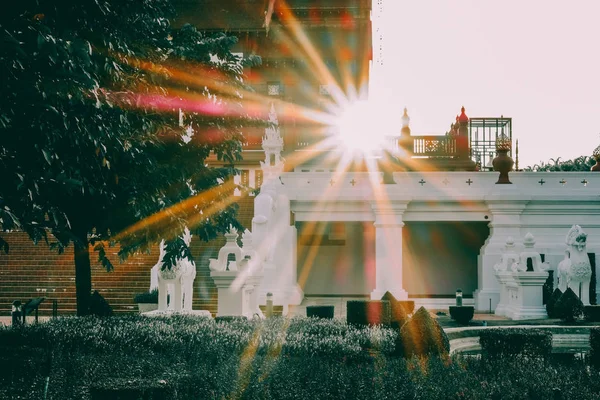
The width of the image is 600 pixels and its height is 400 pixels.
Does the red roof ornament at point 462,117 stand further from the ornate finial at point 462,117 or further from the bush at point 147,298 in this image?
the bush at point 147,298

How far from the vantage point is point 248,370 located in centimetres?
1034

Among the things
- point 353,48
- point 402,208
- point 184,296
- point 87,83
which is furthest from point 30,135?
point 353,48

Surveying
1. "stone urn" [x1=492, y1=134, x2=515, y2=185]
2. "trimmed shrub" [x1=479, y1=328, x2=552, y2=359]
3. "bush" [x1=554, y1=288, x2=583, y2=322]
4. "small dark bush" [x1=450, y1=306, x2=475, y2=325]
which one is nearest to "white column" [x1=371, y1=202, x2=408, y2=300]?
"stone urn" [x1=492, y1=134, x2=515, y2=185]

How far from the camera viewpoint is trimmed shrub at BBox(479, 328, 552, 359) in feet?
43.6

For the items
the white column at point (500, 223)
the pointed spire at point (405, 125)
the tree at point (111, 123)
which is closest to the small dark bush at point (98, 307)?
the tree at point (111, 123)

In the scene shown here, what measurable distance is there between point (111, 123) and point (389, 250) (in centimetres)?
1655

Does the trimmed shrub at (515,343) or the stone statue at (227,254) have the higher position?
the stone statue at (227,254)

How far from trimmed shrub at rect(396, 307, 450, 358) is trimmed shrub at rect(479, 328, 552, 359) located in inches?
48.9

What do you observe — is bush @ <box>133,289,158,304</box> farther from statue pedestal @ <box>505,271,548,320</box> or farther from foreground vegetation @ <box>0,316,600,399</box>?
statue pedestal @ <box>505,271,548,320</box>

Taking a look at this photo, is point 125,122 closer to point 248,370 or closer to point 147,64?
point 147,64

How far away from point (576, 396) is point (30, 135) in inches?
279

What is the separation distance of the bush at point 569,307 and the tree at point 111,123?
30.0 feet

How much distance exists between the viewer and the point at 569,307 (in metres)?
20.1

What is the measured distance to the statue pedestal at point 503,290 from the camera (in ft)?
79.4
